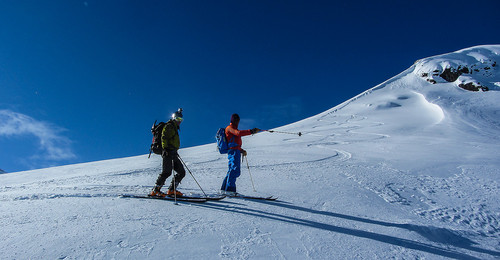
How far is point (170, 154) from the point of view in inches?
230

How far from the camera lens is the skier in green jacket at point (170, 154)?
572 cm

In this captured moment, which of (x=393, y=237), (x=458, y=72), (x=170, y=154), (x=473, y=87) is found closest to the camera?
(x=393, y=237)

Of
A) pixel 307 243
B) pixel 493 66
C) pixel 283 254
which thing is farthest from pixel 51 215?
pixel 493 66

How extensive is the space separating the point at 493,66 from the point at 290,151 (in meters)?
60.5

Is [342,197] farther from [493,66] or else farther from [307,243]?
[493,66]

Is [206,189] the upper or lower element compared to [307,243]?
upper

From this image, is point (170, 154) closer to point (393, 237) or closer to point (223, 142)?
point (223, 142)

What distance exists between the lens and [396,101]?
36875mm

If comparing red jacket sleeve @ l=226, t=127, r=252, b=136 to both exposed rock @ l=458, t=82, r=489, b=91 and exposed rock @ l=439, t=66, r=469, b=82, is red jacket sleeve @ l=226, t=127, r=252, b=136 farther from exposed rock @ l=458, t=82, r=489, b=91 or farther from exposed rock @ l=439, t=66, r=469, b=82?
exposed rock @ l=439, t=66, r=469, b=82

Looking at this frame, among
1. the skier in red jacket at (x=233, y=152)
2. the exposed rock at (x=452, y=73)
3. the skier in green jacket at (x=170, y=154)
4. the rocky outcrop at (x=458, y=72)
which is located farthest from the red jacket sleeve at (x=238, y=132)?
the exposed rock at (x=452, y=73)

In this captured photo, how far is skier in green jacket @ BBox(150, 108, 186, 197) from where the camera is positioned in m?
5.72

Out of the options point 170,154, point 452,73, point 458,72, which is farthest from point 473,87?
point 170,154

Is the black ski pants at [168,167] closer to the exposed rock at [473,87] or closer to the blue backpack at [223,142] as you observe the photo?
the blue backpack at [223,142]

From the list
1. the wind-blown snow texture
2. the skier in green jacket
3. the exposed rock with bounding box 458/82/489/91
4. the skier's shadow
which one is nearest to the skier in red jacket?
the wind-blown snow texture
